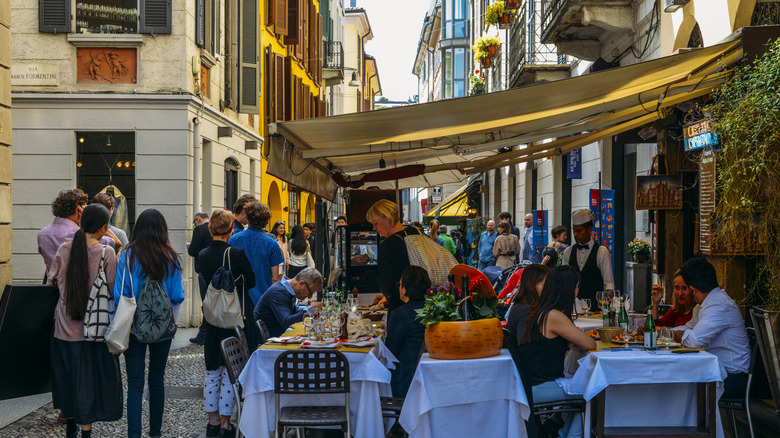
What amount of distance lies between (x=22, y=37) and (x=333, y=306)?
9170mm

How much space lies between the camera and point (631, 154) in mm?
11953

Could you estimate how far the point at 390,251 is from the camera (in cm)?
693

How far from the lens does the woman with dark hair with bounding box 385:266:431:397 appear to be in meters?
5.55

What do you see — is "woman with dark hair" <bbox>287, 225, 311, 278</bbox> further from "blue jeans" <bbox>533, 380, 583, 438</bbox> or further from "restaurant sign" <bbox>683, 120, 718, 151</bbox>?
"blue jeans" <bbox>533, 380, 583, 438</bbox>

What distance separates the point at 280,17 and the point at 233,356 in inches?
663

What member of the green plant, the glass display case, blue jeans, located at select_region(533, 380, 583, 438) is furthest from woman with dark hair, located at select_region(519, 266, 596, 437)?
the glass display case

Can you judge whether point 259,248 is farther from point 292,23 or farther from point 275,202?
point 292,23

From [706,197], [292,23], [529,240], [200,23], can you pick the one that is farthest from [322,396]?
[292,23]

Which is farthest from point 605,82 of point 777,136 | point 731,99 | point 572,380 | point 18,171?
point 18,171

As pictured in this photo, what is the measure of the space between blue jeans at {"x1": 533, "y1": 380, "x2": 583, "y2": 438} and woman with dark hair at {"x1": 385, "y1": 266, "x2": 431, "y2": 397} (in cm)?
83

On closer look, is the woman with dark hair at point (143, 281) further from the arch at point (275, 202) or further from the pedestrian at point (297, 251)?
the arch at point (275, 202)

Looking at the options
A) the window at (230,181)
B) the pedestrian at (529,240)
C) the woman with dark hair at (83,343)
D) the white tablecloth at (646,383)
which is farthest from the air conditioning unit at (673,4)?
the window at (230,181)

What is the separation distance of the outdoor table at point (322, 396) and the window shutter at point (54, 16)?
9.28 meters

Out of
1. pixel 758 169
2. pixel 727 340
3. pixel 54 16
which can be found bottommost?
pixel 727 340
